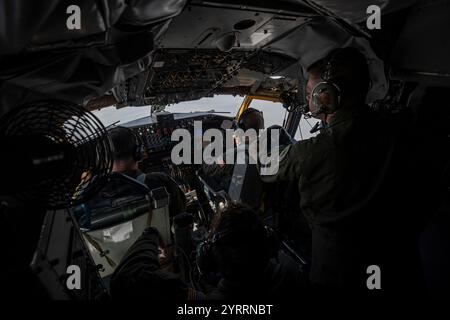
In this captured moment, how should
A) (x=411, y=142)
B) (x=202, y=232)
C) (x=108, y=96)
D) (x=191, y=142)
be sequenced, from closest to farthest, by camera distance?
1. (x=411, y=142)
2. (x=202, y=232)
3. (x=108, y=96)
4. (x=191, y=142)

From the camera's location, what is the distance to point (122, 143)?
1714 mm

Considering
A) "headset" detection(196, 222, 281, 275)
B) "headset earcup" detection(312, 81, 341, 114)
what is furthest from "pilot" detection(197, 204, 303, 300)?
"headset earcup" detection(312, 81, 341, 114)

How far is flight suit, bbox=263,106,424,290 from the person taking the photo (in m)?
1.13

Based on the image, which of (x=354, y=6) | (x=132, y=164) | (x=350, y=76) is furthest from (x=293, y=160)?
(x=132, y=164)

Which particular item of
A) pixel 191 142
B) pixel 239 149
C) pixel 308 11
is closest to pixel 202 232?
pixel 239 149

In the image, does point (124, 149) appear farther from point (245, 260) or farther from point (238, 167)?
point (245, 260)

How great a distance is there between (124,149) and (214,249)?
1.08 m

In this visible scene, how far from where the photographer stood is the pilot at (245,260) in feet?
2.92

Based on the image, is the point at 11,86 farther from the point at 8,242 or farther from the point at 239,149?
the point at 239,149

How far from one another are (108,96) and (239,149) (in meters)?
2.24

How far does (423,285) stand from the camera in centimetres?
129

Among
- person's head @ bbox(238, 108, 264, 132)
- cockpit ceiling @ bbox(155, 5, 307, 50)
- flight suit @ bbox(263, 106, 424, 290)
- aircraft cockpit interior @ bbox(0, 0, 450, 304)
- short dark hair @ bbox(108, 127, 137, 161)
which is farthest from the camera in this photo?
person's head @ bbox(238, 108, 264, 132)

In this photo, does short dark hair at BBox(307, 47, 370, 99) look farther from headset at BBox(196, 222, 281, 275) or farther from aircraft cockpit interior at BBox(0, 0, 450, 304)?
headset at BBox(196, 222, 281, 275)

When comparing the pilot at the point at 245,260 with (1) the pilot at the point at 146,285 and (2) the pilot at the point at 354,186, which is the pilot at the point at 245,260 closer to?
(1) the pilot at the point at 146,285
